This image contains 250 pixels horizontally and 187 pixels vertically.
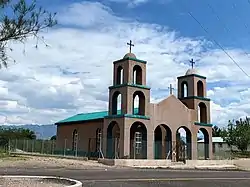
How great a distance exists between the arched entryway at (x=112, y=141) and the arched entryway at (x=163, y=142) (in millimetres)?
4349

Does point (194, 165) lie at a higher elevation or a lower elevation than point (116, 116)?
lower

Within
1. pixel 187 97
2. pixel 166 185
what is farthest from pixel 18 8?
pixel 187 97

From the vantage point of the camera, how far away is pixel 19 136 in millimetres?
68750

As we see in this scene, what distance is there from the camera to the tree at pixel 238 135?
7075 cm

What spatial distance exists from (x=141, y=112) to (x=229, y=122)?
38982 mm

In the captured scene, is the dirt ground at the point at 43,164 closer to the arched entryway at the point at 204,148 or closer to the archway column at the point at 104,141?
the archway column at the point at 104,141

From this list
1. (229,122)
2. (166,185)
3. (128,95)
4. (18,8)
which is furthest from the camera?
(229,122)

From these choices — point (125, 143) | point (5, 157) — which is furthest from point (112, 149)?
point (5, 157)

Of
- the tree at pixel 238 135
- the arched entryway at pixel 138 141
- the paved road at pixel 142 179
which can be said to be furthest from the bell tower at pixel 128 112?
the tree at pixel 238 135

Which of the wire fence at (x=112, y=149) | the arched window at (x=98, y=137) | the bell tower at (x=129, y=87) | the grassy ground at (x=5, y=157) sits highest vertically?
the bell tower at (x=129, y=87)

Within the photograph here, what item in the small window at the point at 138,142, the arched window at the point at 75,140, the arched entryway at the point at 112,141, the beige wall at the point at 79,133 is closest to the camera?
the arched entryway at the point at 112,141

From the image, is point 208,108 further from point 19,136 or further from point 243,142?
point 19,136

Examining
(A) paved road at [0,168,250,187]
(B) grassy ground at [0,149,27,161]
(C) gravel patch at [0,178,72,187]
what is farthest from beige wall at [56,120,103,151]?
(C) gravel patch at [0,178,72,187]

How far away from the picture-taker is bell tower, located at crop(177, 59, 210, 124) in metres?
45.7
